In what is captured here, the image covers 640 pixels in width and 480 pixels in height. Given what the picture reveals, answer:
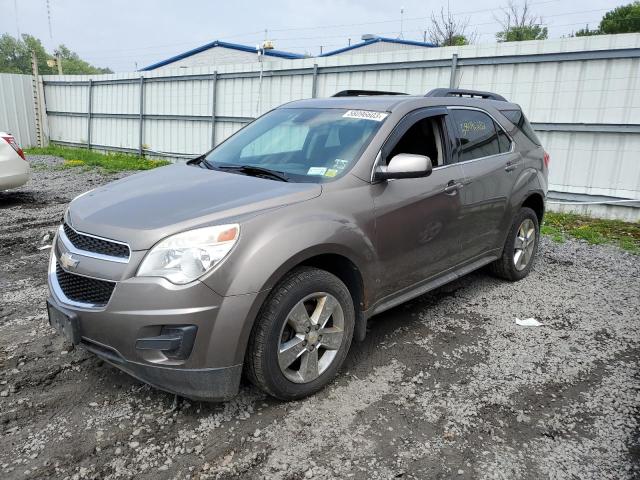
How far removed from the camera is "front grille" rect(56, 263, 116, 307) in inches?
98.8

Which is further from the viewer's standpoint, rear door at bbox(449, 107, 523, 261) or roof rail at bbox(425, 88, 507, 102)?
roof rail at bbox(425, 88, 507, 102)

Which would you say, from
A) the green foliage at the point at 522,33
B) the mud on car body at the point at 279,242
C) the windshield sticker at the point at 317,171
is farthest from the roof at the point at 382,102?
the green foliage at the point at 522,33

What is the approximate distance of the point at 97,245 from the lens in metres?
2.63

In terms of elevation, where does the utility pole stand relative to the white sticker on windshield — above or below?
below

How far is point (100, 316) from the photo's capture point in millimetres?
2480

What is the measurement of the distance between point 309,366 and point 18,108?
60.5 ft

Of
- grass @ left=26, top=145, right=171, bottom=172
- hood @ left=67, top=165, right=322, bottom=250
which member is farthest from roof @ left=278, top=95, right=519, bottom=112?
grass @ left=26, top=145, right=171, bottom=172

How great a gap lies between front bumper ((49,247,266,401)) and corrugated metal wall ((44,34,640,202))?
699 cm

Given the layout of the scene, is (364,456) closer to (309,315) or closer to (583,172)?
(309,315)

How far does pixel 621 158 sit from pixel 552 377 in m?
5.50

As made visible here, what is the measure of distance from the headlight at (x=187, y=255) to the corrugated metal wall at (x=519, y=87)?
7.06 meters

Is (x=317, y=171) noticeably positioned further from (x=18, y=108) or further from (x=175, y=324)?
(x=18, y=108)

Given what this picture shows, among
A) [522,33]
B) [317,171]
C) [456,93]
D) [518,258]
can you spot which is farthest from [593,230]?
[522,33]

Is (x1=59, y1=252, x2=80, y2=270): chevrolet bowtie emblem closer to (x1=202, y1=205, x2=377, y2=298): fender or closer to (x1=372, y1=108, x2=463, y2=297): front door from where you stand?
(x1=202, y1=205, x2=377, y2=298): fender
